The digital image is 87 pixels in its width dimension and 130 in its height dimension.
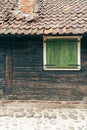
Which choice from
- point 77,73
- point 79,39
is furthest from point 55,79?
point 79,39


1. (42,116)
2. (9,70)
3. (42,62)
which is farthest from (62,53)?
(42,116)

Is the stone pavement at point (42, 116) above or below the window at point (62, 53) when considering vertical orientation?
below

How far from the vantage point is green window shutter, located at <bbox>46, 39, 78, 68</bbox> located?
10555 mm

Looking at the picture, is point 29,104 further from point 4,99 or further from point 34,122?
point 34,122

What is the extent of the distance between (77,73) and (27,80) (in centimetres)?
193

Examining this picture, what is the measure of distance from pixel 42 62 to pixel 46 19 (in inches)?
64.2

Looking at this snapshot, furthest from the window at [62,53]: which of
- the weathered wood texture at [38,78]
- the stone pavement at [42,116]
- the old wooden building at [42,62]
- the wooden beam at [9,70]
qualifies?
the stone pavement at [42,116]

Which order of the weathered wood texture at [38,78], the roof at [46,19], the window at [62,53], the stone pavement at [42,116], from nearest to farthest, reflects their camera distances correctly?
the stone pavement at [42,116], the roof at [46,19], the window at [62,53], the weathered wood texture at [38,78]

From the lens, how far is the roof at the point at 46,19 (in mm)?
9961

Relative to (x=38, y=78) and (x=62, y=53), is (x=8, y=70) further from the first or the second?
(x=62, y=53)

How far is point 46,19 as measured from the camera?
417 inches

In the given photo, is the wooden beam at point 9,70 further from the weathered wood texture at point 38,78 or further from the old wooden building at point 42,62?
the weathered wood texture at point 38,78

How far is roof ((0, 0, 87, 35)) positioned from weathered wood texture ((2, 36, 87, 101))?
0.71 metres

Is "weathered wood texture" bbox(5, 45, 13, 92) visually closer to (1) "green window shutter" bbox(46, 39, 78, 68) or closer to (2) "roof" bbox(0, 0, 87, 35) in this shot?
(2) "roof" bbox(0, 0, 87, 35)
